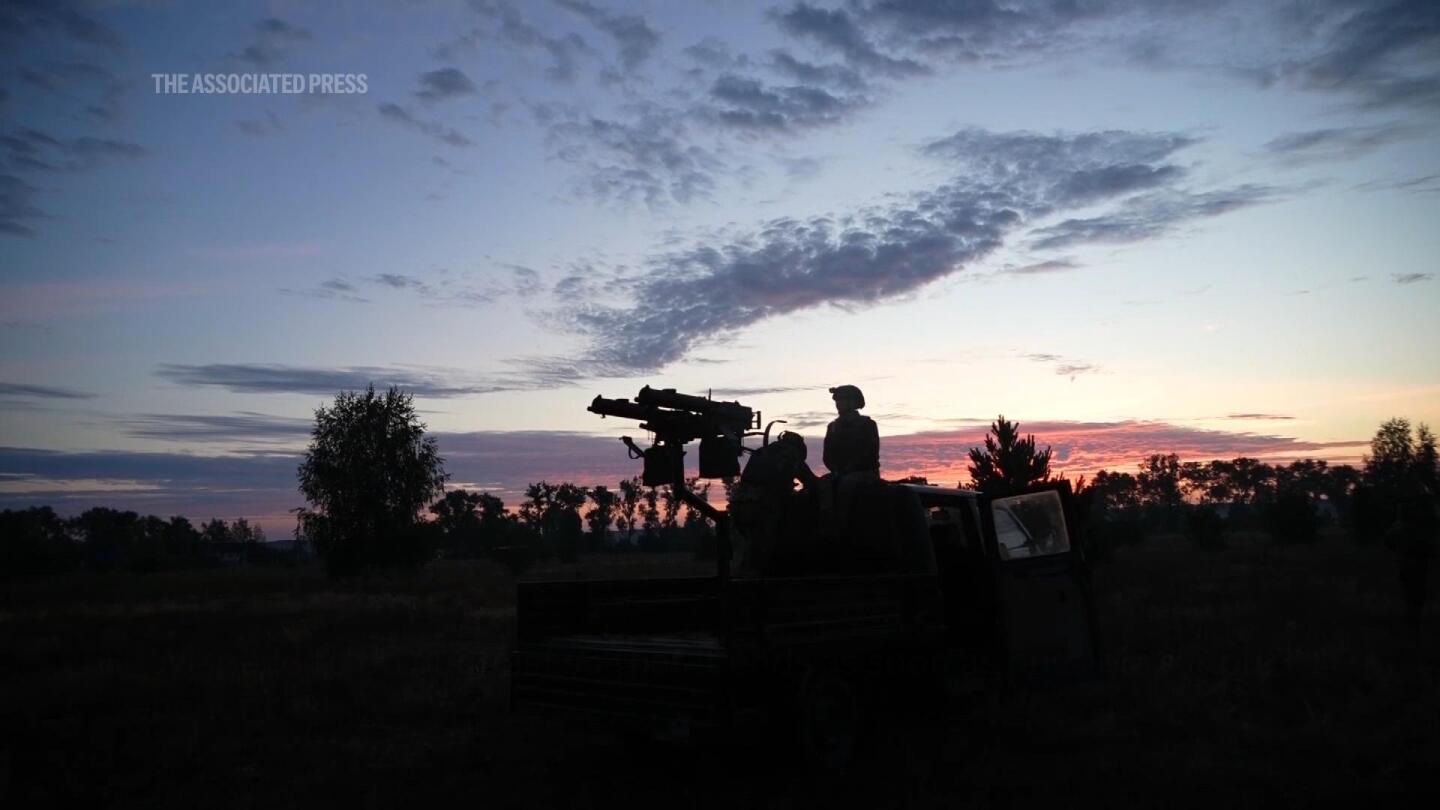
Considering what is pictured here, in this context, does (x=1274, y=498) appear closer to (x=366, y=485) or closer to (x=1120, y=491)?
(x=1120, y=491)

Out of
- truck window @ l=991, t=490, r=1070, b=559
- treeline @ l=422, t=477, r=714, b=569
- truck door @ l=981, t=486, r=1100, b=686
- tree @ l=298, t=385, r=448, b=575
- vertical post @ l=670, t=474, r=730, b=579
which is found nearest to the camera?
vertical post @ l=670, t=474, r=730, b=579

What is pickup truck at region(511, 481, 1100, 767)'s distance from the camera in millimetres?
5691

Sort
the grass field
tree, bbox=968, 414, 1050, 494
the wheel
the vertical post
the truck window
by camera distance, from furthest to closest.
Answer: tree, bbox=968, 414, 1050, 494 < the truck window < the vertical post < the grass field < the wheel

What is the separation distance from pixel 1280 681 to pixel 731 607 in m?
7.03

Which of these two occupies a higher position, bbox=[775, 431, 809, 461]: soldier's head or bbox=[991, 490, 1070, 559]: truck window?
bbox=[775, 431, 809, 461]: soldier's head

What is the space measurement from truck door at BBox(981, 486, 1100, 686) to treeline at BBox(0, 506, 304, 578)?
188 ft

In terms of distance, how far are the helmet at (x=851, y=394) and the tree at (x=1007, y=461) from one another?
12532 mm

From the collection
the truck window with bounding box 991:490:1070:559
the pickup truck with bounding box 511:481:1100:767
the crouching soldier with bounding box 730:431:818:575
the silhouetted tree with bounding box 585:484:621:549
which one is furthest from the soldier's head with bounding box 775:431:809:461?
the silhouetted tree with bounding box 585:484:621:549

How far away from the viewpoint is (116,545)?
118m

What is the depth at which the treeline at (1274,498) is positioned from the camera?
17797mm

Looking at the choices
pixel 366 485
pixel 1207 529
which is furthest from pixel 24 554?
pixel 1207 529

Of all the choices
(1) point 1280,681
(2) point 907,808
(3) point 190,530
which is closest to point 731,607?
(2) point 907,808

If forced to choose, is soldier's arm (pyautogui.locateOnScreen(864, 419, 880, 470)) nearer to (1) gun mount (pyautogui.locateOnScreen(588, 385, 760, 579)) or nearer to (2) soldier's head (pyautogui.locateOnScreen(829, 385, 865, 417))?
(2) soldier's head (pyautogui.locateOnScreen(829, 385, 865, 417))

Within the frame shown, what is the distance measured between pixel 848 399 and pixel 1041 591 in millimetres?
2386
